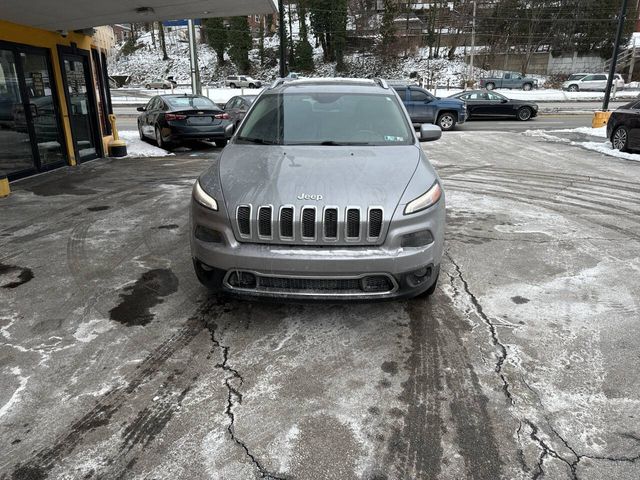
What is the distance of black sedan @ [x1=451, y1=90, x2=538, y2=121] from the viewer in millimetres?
21172

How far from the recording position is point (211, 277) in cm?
357

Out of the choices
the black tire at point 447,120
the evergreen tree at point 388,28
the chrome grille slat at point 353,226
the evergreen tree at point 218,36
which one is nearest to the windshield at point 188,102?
the black tire at point 447,120

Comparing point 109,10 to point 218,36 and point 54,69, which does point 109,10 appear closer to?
point 54,69

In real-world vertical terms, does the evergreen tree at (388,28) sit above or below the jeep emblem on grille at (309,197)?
above

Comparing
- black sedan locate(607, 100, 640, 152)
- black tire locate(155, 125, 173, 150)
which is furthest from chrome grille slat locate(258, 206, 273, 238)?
black sedan locate(607, 100, 640, 152)

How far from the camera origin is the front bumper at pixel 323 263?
3.27 m

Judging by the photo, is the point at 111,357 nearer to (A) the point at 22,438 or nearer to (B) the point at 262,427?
(A) the point at 22,438

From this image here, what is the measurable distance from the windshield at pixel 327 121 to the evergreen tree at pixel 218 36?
60042 millimetres

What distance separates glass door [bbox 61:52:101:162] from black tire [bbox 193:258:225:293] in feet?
28.6

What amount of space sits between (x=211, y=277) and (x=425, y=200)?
5.53ft

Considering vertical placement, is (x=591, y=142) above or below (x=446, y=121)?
below

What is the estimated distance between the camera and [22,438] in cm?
258

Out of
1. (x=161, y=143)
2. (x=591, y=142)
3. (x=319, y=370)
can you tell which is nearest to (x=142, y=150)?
(x=161, y=143)

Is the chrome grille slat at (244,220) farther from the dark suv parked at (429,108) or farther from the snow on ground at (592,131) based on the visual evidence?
the snow on ground at (592,131)
